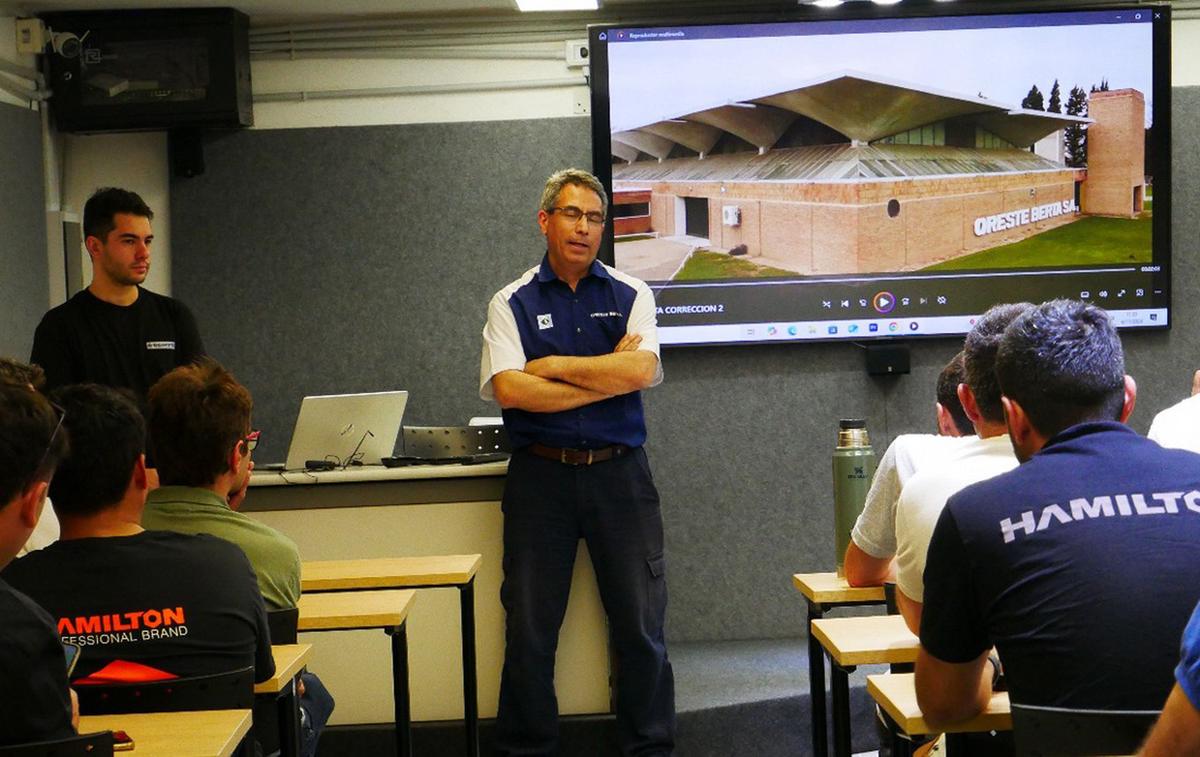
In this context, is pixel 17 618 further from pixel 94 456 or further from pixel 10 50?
pixel 10 50

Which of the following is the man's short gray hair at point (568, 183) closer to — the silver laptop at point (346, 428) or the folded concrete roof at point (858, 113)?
the silver laptop at point (346, 428)

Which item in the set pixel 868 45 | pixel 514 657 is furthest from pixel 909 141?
pixel 514 657

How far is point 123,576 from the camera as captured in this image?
1.99 m

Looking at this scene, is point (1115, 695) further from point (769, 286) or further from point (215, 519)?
point (769, 286)

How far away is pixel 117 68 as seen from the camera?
5148mm

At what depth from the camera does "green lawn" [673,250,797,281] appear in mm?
5125

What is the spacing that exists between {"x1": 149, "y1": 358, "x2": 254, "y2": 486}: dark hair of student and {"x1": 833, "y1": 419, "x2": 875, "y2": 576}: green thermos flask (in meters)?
1.23

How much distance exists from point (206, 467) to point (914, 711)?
54.5 inches

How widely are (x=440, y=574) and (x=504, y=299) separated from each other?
1006 millimetres

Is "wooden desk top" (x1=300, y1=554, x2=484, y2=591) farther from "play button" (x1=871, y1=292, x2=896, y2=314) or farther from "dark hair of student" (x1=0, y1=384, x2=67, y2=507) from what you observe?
"play button" (x1=871, y1=292, x2=896, y2=314)

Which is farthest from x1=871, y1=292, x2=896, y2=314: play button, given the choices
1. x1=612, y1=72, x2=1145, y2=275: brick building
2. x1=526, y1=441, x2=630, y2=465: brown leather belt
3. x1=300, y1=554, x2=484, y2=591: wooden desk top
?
x1=300, y1=554, x2=484, y2=591: wooden desk top

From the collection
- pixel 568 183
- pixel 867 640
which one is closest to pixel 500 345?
pixel 568 183

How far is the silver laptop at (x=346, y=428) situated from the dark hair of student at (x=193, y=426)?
4.99 feet

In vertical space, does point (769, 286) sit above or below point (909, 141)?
below
